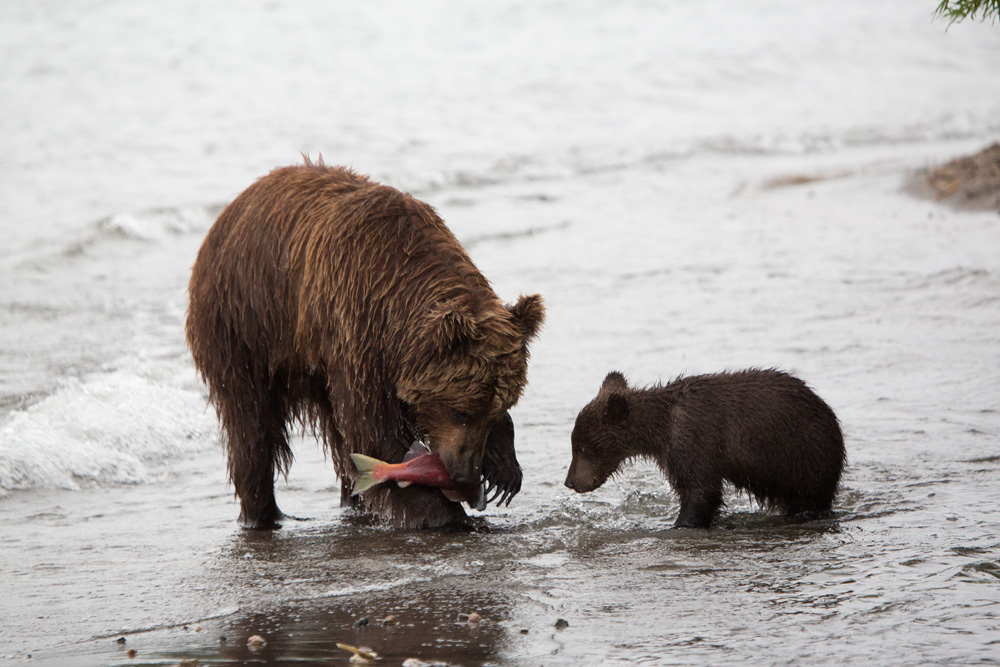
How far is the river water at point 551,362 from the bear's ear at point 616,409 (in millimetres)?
524

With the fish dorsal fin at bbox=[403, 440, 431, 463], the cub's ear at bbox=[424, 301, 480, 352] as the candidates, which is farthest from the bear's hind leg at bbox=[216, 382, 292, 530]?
the cub's ear at bbox=[424, 301, 480, 352]

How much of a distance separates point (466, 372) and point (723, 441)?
1.45 meters

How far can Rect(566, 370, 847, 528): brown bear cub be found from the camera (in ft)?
19.8

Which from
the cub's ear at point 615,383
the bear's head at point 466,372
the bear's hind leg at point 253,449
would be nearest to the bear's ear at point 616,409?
the cub's ear at point 615,383

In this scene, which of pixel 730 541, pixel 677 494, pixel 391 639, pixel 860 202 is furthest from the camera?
pixel 860 202

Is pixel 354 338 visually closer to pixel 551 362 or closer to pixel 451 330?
pixel 451 330

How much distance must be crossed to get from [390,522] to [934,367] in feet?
14.4

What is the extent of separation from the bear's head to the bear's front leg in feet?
0.85

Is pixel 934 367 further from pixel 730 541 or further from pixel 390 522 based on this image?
pixel 390 522

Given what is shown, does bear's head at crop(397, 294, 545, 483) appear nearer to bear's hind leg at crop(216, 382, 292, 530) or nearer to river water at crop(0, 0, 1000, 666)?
river water at crop(0, 0, 1000, 666)

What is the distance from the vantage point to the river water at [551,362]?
468 cm

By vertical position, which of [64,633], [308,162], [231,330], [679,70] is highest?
[679,70]

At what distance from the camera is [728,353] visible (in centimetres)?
950

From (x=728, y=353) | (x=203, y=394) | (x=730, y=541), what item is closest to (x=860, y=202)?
(x=728, y=353)
